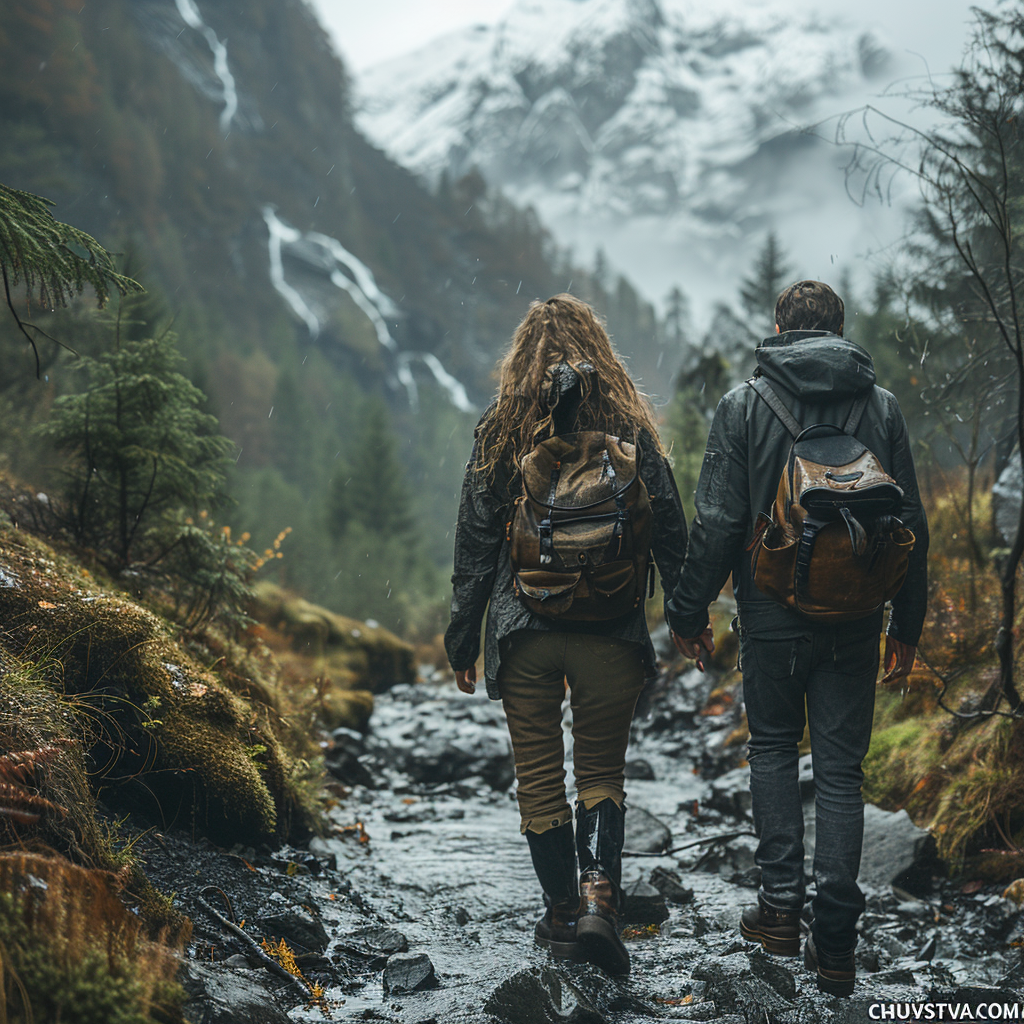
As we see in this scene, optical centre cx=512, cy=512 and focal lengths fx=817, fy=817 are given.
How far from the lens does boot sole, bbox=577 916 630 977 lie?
312 centimetres

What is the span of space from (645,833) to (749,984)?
250cm

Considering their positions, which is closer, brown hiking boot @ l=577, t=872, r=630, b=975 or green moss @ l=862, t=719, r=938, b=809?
brown hiking boot @ l=577, t=872, r=630, b=975

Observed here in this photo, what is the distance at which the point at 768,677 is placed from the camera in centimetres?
318

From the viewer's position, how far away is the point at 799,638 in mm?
3096

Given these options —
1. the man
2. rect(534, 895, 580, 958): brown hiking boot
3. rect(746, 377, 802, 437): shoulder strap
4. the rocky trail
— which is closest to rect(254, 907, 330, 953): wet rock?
the rocky trail

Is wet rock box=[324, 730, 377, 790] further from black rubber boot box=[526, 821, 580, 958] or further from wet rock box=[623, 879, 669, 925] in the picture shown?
black rubber boot box=[526, 821, 580, 958]

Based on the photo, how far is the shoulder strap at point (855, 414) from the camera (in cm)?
315

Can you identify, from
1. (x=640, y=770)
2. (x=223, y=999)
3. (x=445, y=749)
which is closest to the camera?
(x=223, y=999)

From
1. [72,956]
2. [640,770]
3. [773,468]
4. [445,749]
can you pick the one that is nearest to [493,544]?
[773,468]

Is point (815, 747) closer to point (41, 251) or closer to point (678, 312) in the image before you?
point (41, 251)

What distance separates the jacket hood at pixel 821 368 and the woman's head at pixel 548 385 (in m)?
0.65

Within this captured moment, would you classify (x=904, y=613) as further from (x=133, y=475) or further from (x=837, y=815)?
(x=133, y=475)

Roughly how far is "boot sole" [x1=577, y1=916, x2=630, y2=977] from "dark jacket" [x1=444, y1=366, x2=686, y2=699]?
975mm

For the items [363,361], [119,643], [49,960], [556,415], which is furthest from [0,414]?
[363,361]
